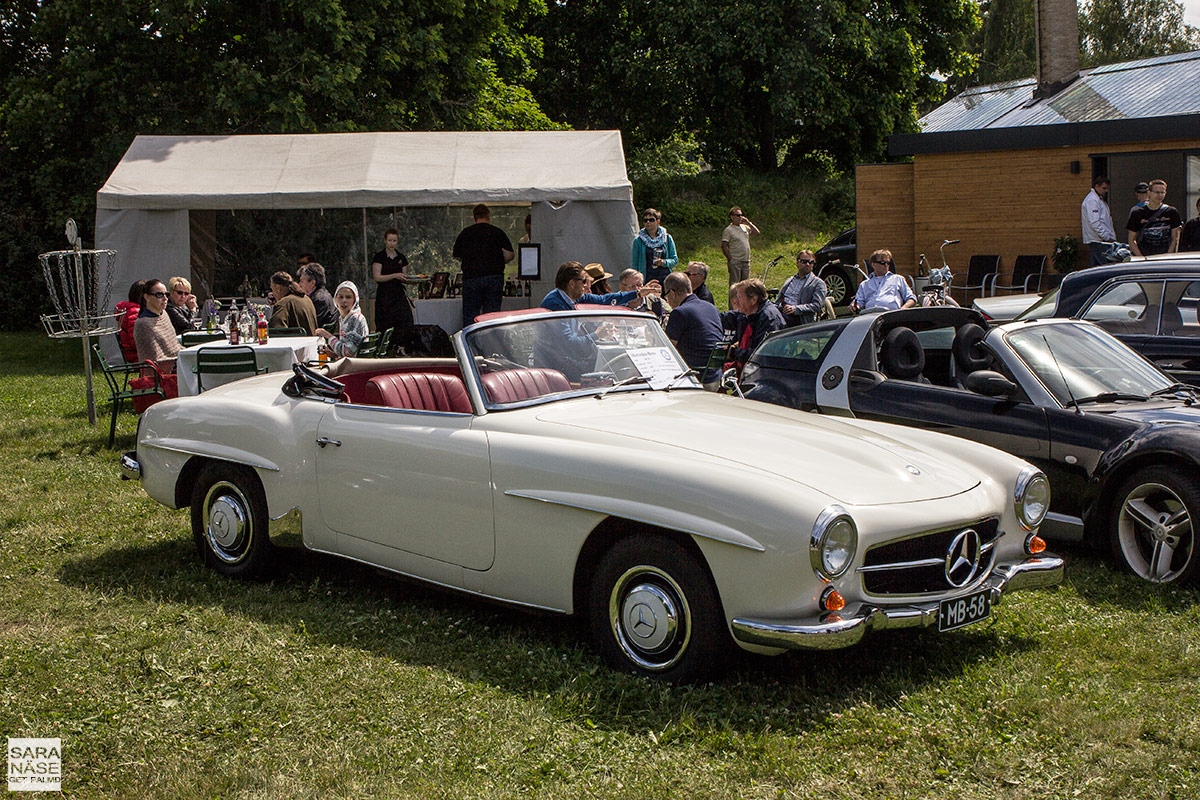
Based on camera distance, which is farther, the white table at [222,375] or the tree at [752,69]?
the tree at [752,69]

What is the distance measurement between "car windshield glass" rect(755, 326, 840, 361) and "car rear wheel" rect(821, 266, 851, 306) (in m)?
14.3

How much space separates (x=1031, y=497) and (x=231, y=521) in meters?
4.11

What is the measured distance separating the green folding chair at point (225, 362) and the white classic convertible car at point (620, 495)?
12.1 ft

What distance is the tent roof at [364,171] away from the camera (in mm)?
14875

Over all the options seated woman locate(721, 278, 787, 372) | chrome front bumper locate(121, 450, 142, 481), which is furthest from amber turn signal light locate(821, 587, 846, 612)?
seated woman locate(721, 278, 787, 372)

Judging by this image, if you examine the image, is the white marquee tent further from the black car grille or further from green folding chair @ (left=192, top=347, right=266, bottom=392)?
the black car grille

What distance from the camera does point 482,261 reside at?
14617mm

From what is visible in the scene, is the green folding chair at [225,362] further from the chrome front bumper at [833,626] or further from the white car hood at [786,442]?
the chrome front bumper at [833,626]

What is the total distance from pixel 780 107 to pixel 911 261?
1256cm

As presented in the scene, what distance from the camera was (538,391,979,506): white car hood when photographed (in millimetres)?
4473

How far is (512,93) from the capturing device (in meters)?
26.5

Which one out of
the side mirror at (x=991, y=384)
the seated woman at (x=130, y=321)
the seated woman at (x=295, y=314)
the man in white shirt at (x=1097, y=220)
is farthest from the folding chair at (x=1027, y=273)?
the seated woman at (x=130, y=321)

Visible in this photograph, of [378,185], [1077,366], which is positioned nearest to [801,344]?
[1077,366]

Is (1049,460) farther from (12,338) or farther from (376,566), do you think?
(12,338)
